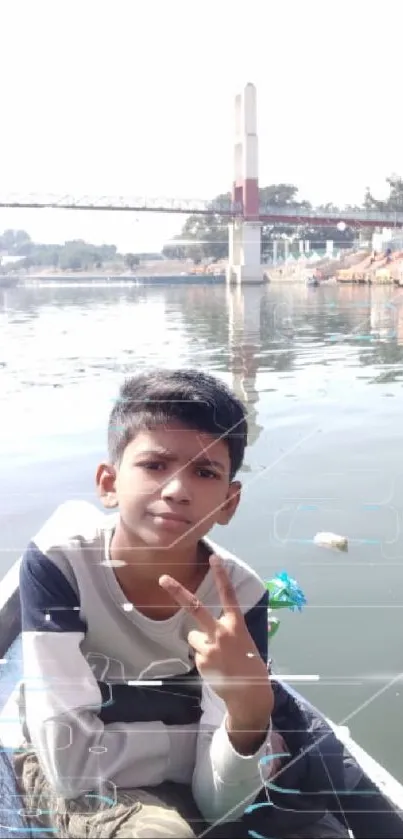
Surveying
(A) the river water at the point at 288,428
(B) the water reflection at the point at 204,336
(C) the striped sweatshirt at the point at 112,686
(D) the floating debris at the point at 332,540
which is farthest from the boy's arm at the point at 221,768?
(B) the water reflection at the point at 204,336

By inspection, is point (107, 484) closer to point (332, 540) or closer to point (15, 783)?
point (15, 783)

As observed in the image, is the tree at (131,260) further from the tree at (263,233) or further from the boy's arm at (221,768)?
the boy's arm at (221,768)

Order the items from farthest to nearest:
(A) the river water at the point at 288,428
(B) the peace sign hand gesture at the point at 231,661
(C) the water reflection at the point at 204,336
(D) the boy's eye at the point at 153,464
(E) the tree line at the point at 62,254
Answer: (C) the water reflection at the point at 204,336 < (A) the river water at the point at 288,428 < (E) the tree line at the point at 62,254 < (D) the boy's eye at the point at 153,464 < (B) the peace sign hand gesture at the point at 231,661

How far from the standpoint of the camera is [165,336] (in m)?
2.34

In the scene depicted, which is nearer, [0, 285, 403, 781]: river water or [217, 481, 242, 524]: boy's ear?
[217, 481, 242, 524]: boy's ear

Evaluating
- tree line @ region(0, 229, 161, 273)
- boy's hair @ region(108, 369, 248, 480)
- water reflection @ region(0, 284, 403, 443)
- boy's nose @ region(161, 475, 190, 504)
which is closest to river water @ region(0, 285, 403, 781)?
water reflection @ region(0, 284, 403, 443)

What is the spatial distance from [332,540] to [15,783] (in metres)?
0.94

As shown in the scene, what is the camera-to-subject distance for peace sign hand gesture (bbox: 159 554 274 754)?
75cm

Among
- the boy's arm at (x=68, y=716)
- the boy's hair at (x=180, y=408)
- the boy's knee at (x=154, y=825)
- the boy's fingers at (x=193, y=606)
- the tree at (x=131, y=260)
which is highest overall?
the tree at (x=131, y=260)

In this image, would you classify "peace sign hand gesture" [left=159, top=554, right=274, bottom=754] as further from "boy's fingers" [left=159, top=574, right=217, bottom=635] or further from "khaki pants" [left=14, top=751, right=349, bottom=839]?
"khaki pants" [left=14, top=751, right=349, bottom=839]

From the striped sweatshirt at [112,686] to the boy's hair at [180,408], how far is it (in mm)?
104

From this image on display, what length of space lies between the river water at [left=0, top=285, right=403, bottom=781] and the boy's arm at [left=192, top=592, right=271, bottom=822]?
2.14 feet

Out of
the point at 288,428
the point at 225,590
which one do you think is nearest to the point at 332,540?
the point at 288,428

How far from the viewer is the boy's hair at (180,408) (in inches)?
34.7
